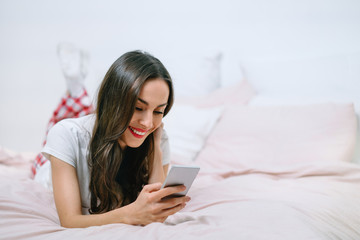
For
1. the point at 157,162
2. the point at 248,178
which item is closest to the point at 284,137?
the point at 248,178

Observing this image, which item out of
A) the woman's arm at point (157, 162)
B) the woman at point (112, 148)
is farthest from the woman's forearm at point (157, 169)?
the woman at point (112, 148)

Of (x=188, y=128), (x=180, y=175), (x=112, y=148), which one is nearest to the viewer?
(x=180, y=175)

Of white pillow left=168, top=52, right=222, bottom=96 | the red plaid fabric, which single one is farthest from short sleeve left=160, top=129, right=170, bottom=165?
white pillow left=168, top=52, right=222, bottom=96

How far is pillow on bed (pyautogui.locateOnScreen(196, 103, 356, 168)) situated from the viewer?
155 cm

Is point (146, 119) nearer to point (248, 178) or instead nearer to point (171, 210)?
point (171, 210)

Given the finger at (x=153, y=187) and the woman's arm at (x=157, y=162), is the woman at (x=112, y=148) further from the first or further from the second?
the woman's arm at (x=157, y=162)

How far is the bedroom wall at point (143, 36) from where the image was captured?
86.7 inches

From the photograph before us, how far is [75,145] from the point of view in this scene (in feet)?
3.53

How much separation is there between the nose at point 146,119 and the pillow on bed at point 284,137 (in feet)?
2.33

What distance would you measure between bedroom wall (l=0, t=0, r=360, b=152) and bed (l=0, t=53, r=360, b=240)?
1.32 feet

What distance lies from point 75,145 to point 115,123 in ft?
0.57

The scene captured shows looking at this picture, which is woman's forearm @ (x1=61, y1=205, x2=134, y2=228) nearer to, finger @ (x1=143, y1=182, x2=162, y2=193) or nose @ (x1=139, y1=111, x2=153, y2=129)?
finger @ (x1=143, y1=182, x2=162, y2=193)

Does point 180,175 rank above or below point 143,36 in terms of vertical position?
below

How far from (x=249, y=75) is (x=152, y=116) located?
1315mm
